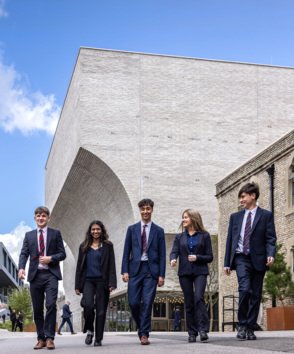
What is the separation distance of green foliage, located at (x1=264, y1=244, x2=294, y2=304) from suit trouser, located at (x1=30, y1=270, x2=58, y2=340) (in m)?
13.4

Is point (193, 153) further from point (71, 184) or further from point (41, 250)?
point (41, 250)

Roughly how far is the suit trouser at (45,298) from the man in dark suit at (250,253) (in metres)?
2.27

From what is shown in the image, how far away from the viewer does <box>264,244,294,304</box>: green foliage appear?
75.4 ft

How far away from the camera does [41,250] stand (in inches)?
413

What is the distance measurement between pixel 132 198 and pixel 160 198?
1781mm

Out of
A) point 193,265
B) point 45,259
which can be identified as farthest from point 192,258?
point 45,259

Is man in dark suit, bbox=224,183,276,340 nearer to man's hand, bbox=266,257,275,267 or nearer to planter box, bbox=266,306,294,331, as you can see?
Answer: man's hand, bbox=266,257,275,267

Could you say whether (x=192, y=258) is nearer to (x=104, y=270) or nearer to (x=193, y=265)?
(x=193, y=265)

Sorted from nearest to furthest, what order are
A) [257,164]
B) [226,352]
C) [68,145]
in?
[226,352]
[257,164]
[68,145]

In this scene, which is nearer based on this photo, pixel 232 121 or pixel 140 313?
pixel 140 313

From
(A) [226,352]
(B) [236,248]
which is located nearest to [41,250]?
(B) [236,248]

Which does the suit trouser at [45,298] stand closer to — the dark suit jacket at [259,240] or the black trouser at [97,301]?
the black trouser at [97,301]

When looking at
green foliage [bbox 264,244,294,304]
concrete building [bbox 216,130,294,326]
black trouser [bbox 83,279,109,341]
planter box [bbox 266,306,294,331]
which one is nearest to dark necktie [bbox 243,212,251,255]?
black trouser [bbox 83,279,109,341]

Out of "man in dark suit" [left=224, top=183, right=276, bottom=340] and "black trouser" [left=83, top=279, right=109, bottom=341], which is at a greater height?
"man in dark suit" [left=224, top=183, right=276, bottom=340]
